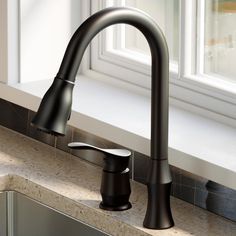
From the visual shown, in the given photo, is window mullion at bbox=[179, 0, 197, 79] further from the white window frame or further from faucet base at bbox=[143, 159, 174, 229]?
faucet base at bbox=[143, 159, 174, 229]

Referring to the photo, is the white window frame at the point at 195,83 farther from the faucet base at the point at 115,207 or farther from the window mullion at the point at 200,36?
the faucet base at the point at 115,207

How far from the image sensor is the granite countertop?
5.90 ft

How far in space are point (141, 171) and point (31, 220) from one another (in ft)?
0.86

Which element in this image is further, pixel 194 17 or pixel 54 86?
pixel 194 17

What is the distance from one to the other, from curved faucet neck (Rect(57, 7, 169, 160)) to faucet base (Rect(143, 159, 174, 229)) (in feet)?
0.07

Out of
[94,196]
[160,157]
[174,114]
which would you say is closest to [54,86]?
[160,157]

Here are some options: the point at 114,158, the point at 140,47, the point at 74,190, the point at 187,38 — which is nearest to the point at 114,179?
the point at 114,158

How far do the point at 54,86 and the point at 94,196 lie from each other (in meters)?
0.38

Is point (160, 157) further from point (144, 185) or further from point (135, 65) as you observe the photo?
point (135, 65)

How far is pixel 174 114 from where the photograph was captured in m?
2.10

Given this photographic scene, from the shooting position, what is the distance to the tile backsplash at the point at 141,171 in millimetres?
1820

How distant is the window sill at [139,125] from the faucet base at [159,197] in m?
0.09

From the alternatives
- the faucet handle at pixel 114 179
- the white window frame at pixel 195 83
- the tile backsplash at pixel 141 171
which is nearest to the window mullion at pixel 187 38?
the white window frame at pixel 195 83

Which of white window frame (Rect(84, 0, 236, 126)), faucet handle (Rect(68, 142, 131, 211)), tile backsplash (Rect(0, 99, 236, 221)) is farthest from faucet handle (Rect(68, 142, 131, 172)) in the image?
white window frame (Rect(84, 0, 236, 126))
